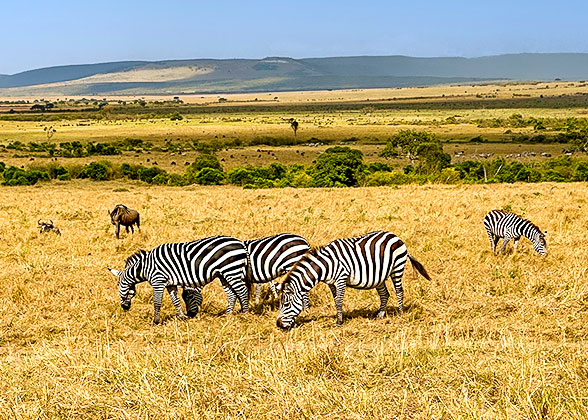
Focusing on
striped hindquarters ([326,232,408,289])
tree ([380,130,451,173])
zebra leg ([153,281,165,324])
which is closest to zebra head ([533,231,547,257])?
striped hindquarters ([326,232,408,289])

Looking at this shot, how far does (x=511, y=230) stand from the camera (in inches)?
540

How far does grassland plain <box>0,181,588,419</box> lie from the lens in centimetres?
539

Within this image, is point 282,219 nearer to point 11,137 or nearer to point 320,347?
point 320,347

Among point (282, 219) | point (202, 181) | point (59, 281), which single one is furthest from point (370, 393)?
point (202, 181)

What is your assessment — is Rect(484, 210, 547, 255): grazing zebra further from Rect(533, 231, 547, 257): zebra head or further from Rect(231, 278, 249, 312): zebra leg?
Rect(231, 278, 249, 312): zebra leg

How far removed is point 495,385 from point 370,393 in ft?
3.88

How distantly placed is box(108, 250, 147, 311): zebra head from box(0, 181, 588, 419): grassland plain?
0.25 meters

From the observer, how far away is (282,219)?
1972 centimetres

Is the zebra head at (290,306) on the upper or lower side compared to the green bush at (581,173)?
upper

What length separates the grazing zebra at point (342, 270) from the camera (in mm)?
9219

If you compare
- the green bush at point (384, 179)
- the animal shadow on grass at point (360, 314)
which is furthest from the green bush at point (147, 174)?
the animal shadow on grass at point (360, 314)

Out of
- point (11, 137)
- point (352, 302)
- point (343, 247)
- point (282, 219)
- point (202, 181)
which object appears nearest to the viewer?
point (343, 247)

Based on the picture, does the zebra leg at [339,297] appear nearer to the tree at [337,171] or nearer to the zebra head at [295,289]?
the zebra head at [295,289]

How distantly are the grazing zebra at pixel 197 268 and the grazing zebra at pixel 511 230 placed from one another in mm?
6799
